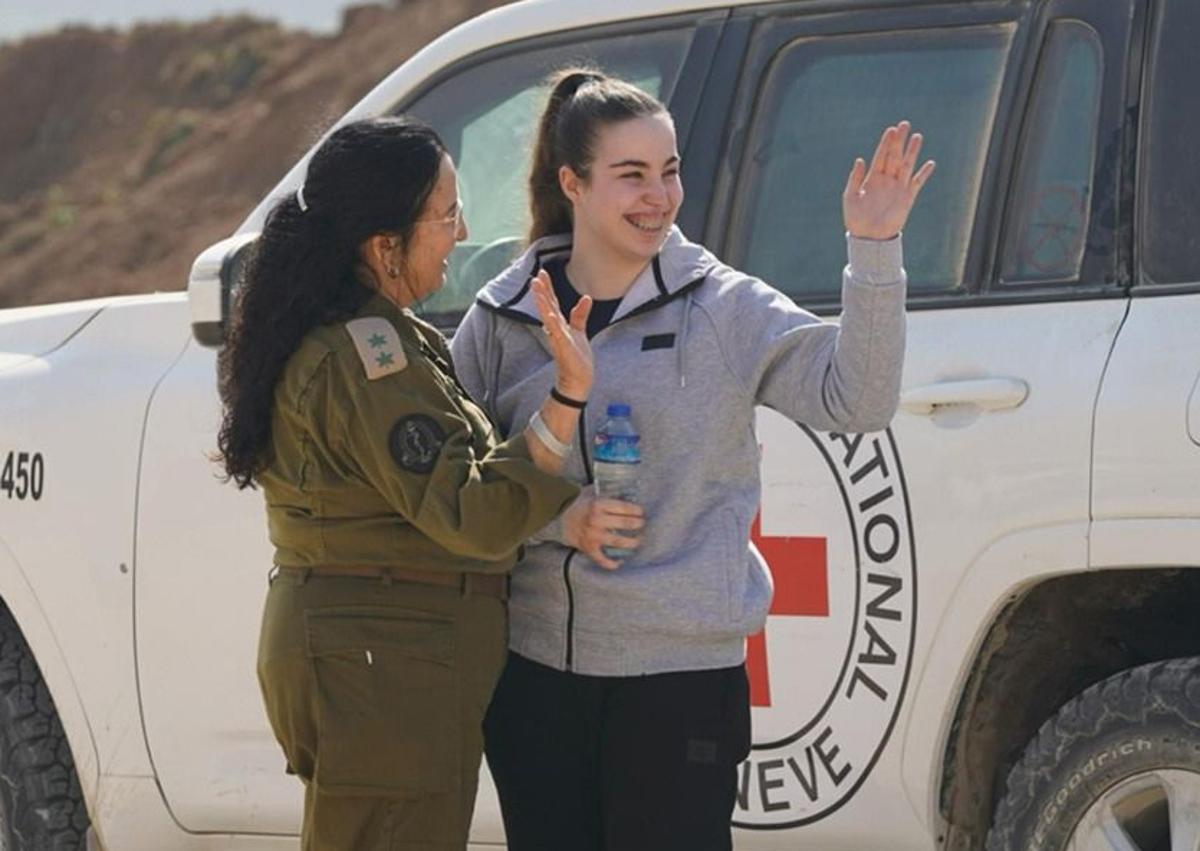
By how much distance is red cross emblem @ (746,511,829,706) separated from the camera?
460cm

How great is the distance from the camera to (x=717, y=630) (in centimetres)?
387

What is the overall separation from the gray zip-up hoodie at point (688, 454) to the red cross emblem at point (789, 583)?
0.61 m

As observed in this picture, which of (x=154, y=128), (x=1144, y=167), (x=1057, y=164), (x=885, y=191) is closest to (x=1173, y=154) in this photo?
(x=1144, y=167)

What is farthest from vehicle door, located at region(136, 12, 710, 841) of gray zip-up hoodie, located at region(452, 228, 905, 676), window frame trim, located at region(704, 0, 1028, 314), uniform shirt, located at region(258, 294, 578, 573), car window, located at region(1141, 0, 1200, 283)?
uniform shirt, located at region(258, 294, 578, 573)

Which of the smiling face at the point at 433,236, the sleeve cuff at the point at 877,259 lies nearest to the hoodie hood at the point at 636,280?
the smiling face at the point at 433,236

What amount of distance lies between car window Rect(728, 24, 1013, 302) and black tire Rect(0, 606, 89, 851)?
70.7 inches

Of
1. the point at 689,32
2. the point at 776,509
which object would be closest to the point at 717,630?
the point at 776,509

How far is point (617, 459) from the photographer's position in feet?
12.5

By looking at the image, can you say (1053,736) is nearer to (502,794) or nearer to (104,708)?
(502,794)

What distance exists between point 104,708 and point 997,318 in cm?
205

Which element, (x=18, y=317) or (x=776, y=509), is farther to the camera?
(x=18, y=317)

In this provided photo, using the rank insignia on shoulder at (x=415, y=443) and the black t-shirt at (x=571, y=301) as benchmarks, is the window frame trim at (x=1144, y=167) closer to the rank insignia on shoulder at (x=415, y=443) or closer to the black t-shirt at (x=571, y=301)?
the black t-shirt at (x=571, y=301)

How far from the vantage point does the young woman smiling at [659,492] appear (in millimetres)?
3828

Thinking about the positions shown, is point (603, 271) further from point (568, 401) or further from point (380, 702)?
point (380, 702)
